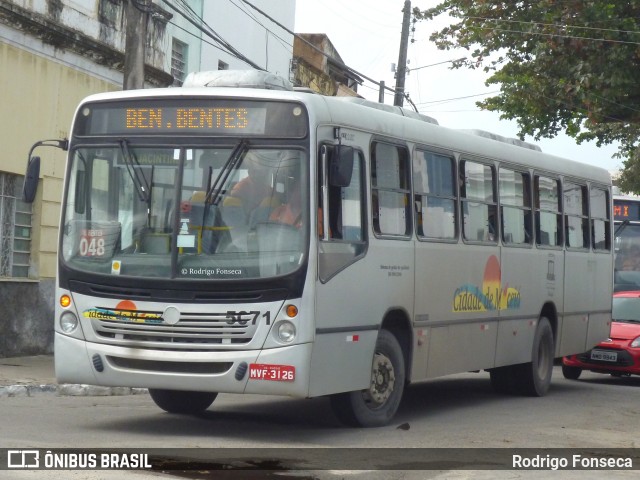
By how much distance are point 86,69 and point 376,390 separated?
10.5 meters

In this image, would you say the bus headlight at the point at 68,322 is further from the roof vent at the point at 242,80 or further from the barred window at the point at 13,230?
the barred window at the point at 13,230

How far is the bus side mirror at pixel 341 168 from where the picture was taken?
34.7ft

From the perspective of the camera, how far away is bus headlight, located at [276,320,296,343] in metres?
10.2

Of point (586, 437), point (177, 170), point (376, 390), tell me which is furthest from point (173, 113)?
point (586, 437)

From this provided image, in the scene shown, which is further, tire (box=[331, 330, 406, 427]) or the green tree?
the green tree

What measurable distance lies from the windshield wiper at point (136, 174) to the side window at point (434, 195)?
2970mm

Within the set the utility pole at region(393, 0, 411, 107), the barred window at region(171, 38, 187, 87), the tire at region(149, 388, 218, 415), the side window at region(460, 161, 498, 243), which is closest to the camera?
the tire at region(149, 388, 218, 415)

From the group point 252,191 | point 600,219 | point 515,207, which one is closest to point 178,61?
point 600,219

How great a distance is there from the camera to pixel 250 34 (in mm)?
29281

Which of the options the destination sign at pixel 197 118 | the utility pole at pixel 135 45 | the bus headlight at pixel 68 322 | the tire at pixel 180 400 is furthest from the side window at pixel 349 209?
the utility pole at pixel 135 45

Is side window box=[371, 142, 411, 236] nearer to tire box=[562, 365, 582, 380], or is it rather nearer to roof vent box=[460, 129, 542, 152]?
roof vent box=[460, 129, 542, 152]

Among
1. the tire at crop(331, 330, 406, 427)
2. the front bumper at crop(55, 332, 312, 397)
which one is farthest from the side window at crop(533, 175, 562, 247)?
the front bumper at crop(55, 332, 312, 397)

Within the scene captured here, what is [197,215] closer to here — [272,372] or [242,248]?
[242,248]

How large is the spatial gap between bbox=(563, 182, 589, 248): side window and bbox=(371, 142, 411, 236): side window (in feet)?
16.8
